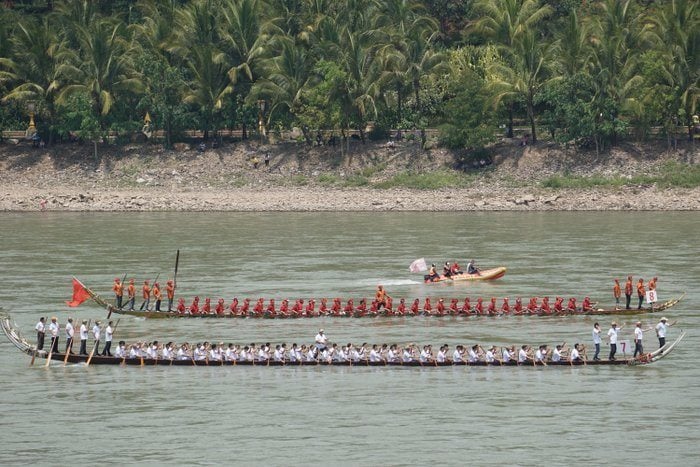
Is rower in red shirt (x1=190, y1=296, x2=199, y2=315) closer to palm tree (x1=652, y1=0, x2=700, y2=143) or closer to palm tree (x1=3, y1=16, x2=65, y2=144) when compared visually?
palm tree (x1=652, y1=0, x2=700, y2=143)

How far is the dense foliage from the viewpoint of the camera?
314 feet

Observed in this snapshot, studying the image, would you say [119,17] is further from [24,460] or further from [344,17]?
[24,460]

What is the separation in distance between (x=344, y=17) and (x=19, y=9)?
1234 inches

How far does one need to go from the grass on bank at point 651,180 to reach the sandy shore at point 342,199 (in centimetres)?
61

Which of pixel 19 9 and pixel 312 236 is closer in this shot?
pixel 312 236

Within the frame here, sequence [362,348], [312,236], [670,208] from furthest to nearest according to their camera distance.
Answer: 1. [670,208]
2. [312,236]
3. [362,348]

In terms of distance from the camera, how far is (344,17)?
10112cm

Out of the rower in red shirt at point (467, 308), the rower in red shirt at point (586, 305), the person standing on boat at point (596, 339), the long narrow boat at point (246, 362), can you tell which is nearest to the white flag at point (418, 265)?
the rower in red shirt at point (467, 308)

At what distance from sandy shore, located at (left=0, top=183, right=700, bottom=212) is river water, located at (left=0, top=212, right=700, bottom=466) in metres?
15.0

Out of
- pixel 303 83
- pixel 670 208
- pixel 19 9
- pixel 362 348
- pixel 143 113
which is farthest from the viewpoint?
pixel 19 9

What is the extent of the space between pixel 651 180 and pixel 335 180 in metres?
20.3

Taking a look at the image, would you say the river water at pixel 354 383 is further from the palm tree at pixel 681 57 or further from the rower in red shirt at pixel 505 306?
the palm tree at pixel 681 57

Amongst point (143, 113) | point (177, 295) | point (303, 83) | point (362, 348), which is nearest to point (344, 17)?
point (303, 83)

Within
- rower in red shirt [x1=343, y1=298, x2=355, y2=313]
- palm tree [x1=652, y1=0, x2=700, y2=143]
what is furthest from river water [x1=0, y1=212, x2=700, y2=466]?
palm tree [x1=652, y1=0, x2=700, y2=143]
